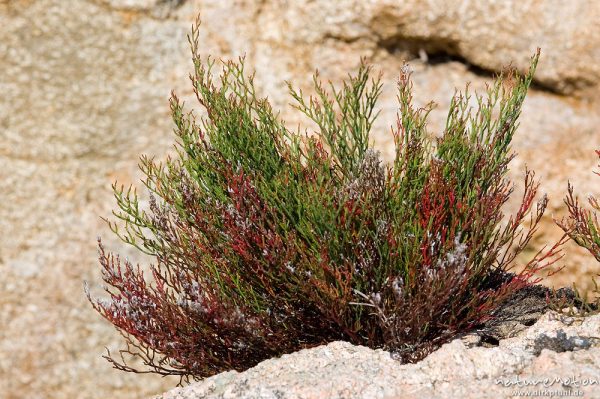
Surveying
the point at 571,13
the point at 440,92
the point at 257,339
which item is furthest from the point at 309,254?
the point at 571,13

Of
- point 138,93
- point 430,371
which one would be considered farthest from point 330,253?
point 138,93

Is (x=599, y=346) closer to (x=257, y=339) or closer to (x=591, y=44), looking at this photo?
(x=257, y=339)

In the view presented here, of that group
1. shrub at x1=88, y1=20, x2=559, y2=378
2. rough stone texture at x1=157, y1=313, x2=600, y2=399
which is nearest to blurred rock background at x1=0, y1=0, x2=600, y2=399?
shrub at x1=88, y1=20, x2=559, y2=378

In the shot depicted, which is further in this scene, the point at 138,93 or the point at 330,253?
the point at 138,93

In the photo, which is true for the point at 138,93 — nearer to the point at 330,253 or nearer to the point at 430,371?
the point at 330,253

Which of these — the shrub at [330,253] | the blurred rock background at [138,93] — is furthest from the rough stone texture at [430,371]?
the blurred rock background at [138,93]

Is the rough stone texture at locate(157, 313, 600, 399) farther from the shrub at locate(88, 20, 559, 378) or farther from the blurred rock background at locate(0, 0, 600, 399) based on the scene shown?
the blurred rock background at locate(0, 0, 600, 399)
